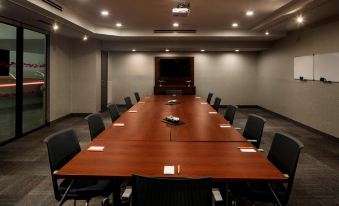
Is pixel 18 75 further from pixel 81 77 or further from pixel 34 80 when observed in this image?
pixel 81 77

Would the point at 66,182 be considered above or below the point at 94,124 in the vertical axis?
below

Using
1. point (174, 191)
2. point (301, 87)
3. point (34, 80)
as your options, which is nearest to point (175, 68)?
point (301, 87)

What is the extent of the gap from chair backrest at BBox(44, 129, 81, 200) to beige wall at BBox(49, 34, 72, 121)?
5397mm

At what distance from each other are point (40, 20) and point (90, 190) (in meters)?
4.82

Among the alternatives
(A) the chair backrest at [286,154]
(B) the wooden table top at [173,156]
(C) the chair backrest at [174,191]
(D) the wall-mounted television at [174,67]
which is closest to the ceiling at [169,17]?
(D) the wall-mounted television at [174,67]

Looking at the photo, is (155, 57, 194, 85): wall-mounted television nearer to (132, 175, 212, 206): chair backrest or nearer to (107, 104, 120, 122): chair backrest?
(107, 104, 120, 122): chair backrest

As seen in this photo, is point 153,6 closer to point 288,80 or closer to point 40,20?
point 40,20

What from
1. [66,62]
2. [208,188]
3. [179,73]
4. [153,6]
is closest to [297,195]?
[208,188]

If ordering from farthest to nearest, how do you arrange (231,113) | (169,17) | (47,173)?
(169,17) → (231,113) → (47,173)

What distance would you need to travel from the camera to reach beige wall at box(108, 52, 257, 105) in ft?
38.1

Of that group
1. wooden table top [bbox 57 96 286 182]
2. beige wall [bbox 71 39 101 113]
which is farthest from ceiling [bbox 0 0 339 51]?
wooden table top [bbox 57 96 286 182]

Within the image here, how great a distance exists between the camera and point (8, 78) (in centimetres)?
592

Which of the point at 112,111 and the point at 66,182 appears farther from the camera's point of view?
the point at 112,111

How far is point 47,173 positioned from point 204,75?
864 cm
